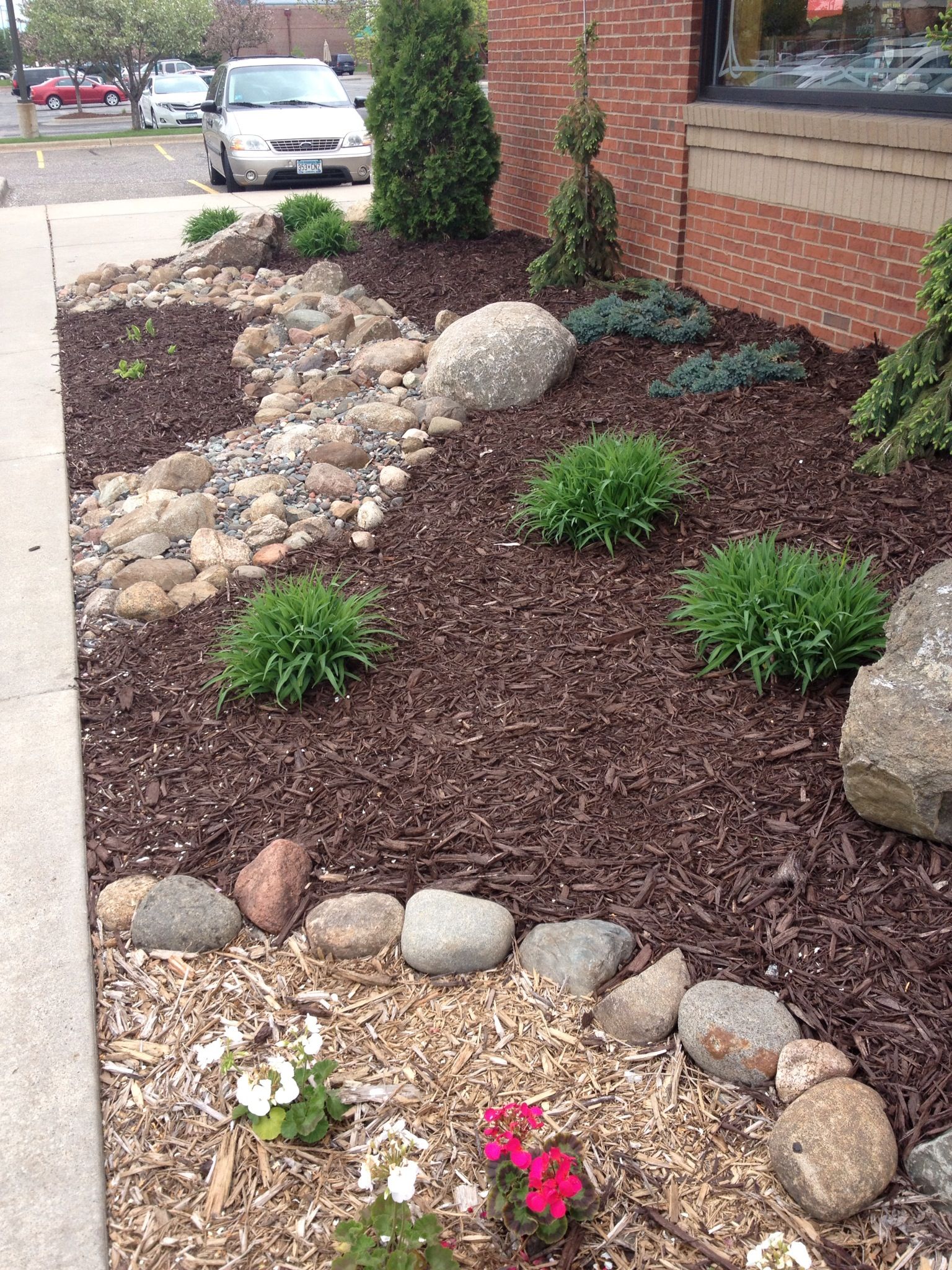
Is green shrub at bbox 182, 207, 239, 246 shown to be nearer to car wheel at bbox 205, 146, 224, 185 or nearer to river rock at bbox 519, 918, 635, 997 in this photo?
car wheel at bbox 205, 146, 224, 185

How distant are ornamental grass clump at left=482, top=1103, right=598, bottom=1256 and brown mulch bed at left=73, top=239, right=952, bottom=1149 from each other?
745mm

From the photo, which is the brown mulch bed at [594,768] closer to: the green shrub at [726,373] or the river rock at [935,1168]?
the river rock at [935,1168]

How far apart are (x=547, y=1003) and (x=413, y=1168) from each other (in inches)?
30.4

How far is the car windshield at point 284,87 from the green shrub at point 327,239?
6.37 metres

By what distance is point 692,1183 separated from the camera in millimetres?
2375

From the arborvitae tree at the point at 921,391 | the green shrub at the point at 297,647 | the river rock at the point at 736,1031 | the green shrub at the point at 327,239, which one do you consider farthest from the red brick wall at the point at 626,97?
the river rock at the point at 736,1031

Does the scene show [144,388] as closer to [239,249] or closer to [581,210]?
[581,210]

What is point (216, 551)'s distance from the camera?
524 cm

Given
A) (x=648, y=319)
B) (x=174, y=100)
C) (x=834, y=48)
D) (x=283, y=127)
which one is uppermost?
(x=174, y=100)

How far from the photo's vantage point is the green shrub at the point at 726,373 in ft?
19.6

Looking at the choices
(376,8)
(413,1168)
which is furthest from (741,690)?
(376,8)

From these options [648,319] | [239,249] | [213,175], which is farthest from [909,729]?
[213,175]

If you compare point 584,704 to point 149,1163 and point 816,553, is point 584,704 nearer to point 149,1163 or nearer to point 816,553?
point 816,553

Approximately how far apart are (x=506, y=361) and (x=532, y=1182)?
4.96 m
